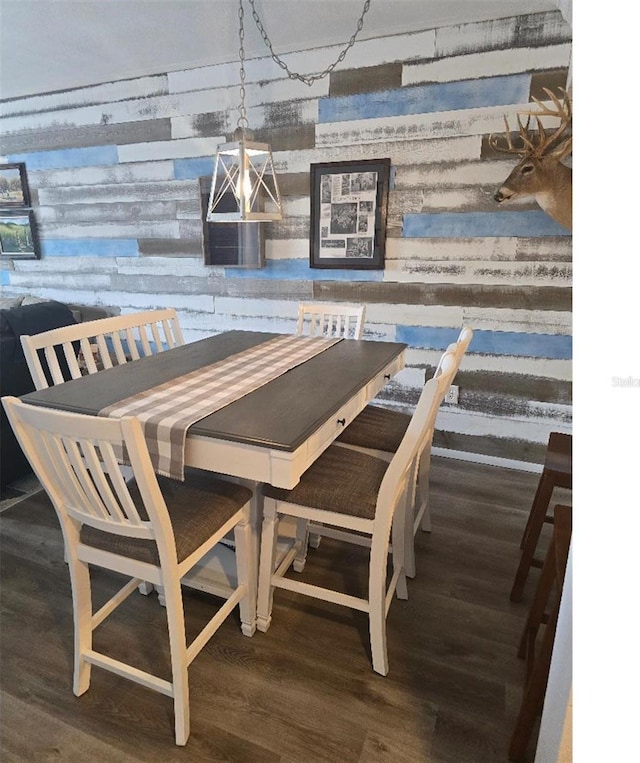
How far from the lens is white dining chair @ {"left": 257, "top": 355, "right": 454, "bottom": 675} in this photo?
1398 millimetres

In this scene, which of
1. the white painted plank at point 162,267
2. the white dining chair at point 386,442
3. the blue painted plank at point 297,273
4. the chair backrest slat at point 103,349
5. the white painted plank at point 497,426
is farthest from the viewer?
the white painted plank at point 162,267

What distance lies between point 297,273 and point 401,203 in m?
0.83

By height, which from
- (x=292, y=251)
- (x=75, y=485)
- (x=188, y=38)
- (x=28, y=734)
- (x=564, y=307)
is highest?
(x=188, y=38)

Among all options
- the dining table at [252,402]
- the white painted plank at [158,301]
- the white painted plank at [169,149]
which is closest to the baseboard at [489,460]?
the dining table at [252,402]

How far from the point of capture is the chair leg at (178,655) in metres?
1.27

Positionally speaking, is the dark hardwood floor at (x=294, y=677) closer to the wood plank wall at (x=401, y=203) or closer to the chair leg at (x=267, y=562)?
the chair leg at (x=267, y=562)

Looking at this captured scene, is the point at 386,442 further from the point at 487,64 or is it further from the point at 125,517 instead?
the point at 487,64

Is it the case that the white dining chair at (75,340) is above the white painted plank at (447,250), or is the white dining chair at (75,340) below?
below

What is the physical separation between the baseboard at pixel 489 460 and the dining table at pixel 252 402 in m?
1.01

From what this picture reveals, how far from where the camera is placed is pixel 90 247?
3.97 meters

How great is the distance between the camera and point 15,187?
165 inches
